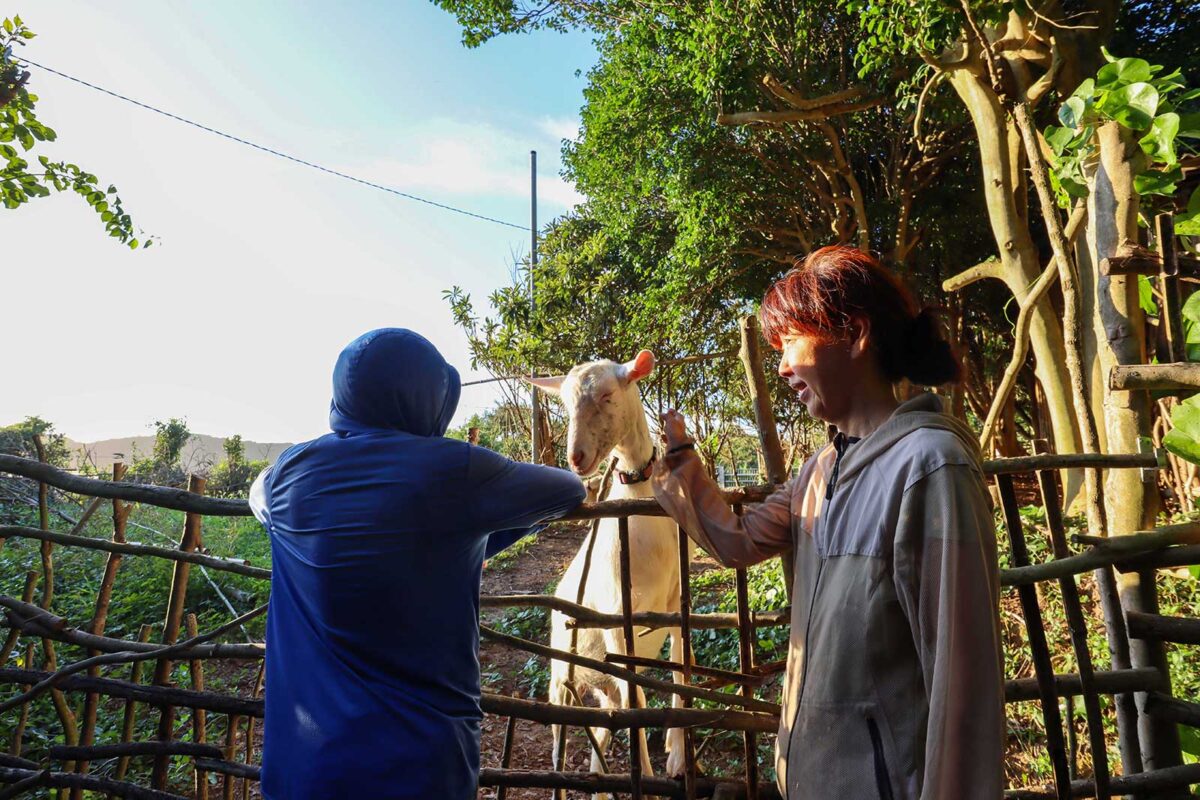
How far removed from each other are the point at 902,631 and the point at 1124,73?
2.27 meters

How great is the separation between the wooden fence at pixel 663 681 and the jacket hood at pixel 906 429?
66cm

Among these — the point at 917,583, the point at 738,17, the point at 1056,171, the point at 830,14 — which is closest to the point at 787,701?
the point at 917,583

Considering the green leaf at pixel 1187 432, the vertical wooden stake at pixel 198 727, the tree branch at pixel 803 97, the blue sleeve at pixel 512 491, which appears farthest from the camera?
the tree branch at pixel 803 97

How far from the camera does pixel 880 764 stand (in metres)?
1.15

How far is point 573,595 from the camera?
12.9 feet

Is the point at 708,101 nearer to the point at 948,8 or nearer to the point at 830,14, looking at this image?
the point at 830,14

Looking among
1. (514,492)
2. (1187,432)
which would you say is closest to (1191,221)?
(1187,432)

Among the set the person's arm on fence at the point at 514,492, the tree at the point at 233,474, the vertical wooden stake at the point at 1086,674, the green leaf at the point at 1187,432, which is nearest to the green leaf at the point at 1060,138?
the green leaf at the point at 1187,432

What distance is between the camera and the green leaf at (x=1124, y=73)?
226cm

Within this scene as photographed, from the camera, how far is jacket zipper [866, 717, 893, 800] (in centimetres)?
114

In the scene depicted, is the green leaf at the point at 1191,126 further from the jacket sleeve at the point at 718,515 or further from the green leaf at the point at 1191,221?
the jacket sleeve at the point at 718,515

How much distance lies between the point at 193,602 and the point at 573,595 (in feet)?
20.8

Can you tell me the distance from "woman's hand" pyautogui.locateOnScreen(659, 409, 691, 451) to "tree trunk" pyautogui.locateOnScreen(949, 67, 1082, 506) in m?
4.51

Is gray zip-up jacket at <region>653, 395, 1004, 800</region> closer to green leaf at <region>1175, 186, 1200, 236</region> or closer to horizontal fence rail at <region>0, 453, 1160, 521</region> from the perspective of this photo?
horizontal fence rail at <region>0, 453, 1160, 521</region>
